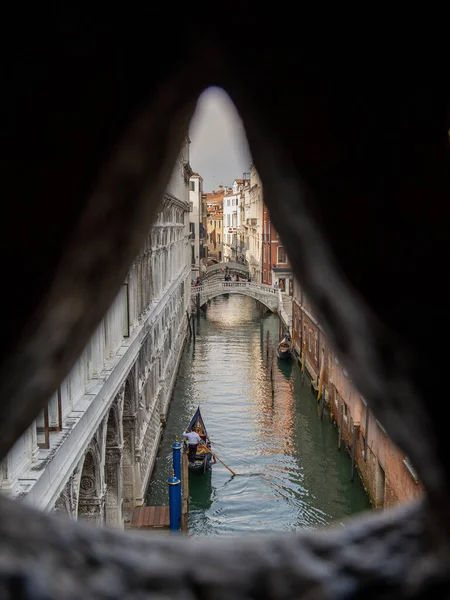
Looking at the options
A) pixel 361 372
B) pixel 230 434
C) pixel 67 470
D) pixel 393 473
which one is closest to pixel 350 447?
pixel 230 434

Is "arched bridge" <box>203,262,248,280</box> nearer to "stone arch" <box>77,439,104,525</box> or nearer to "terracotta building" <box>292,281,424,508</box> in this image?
"terracotta building" <box>292,281,424,508</box>

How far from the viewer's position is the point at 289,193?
745 mm

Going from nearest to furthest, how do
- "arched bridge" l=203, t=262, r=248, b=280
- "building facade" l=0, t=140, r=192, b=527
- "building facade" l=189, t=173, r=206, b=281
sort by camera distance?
1. "building facade" l=0, t=140, r=192, b=527
2. "building facade" l=189, t=173, r=206, b=281
3. "arched bridge" l=203, t=262, r=248, b=280

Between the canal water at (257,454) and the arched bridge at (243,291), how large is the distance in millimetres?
7076

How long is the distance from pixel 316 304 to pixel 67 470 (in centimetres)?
411

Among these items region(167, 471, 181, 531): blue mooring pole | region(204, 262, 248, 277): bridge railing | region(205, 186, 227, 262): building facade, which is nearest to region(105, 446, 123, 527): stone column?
region(167, 471, 181, 531): blue mooring pole

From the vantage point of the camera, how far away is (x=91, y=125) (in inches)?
28.7

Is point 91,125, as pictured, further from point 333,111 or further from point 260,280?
point 260,280

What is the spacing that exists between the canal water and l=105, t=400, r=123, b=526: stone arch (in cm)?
133

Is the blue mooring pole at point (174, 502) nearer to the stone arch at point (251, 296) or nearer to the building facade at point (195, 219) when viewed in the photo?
the stone arch at point (251, 296)

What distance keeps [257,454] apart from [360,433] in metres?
1.97

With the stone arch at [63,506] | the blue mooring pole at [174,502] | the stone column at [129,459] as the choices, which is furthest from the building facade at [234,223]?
the stone arch at [63,506]

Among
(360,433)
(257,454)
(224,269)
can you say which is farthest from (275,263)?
(360,433)

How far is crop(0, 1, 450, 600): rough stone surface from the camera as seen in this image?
2.30ft
